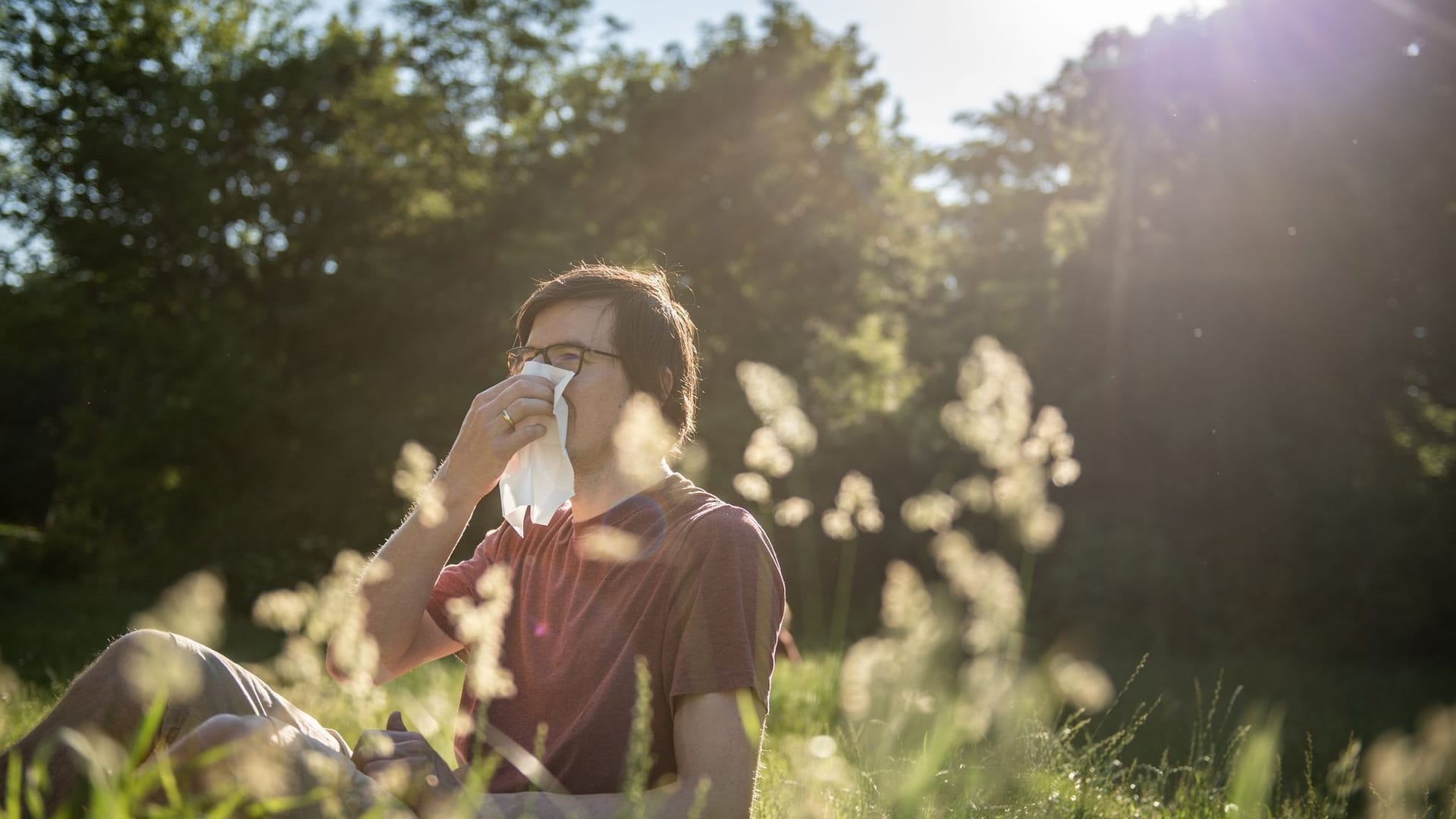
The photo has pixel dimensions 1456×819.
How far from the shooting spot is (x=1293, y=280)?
12.9 metres

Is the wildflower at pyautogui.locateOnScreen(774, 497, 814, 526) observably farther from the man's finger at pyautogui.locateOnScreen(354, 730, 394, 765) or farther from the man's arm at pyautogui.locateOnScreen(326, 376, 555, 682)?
the man's finger at pyautogui.locateOnScreen(354, 730, 394, 765)

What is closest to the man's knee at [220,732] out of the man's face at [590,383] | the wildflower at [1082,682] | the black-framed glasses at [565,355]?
the man's face at [590,383]

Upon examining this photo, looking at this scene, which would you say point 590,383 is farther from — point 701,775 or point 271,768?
point 271,768

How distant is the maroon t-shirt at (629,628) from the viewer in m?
2.11

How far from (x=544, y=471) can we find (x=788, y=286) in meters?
14.7

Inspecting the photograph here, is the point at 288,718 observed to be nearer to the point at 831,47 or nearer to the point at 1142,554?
the point at 1142,554

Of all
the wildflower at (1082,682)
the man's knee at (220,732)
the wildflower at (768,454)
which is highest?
the wildflower at (768,454)

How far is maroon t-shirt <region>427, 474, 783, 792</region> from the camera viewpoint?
6.93 feet

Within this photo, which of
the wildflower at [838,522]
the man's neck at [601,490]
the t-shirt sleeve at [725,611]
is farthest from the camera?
the wildflower at [838,522]

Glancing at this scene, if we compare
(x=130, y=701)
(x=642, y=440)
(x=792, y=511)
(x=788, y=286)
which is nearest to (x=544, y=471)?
(x=642, y=440)

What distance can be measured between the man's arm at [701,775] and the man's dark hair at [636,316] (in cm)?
96

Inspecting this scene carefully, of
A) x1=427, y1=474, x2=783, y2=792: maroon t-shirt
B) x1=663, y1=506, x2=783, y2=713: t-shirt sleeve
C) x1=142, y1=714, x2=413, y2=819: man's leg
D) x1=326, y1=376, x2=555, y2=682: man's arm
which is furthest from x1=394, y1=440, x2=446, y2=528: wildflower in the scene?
x1=663, y1=506, x2=783, y2=713: t-shirt sleeve

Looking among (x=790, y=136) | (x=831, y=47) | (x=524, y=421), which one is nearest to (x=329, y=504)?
(x=790, y=136)

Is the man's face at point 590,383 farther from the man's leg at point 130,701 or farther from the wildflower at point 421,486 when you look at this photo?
the man's leg at point 130,701
